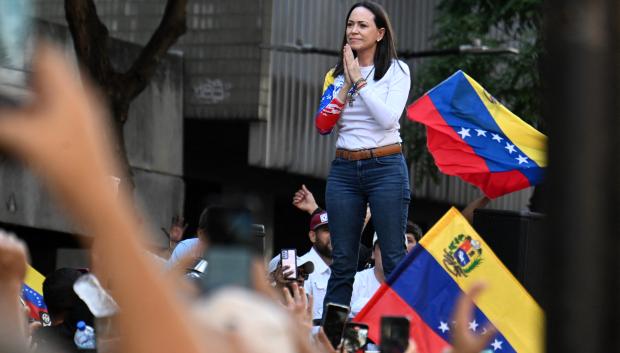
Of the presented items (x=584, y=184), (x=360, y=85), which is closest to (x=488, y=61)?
(x=360, y=85)

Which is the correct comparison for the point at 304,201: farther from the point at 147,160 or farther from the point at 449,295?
the point at 147,160

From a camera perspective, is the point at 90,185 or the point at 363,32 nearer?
the point at 90,185

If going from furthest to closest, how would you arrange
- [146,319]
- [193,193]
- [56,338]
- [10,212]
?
1. [193,193]
2. [10,212]
3. [56,338]
4. [146,319]

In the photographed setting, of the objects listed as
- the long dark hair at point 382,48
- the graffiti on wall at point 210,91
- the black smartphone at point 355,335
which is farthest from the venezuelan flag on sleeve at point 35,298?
the graffiti on wall at point 210,91

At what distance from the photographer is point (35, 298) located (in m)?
9.38

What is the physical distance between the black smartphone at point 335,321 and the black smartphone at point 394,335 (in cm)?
161

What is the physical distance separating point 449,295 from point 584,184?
15.0 feet

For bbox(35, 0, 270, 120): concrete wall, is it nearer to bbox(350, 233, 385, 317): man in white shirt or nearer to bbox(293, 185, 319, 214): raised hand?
bbox(293, 185, 319, 214): raised hand

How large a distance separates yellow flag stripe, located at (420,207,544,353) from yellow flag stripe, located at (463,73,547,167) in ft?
4.95

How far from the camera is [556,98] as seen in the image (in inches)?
116

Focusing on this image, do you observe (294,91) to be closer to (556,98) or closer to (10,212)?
(10,212)

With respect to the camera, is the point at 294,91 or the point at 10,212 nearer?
the point at 10,212

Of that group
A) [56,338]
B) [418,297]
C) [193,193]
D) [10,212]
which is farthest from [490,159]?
[193,193]

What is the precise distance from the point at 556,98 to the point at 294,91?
20.5 meters
